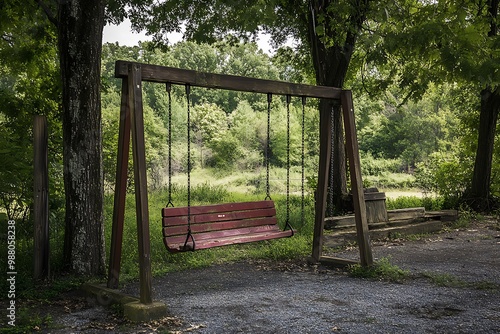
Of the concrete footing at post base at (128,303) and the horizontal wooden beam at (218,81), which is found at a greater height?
the horizontal wooden beam at (218,81)

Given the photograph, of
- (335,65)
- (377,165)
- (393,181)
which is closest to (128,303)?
(335,65)

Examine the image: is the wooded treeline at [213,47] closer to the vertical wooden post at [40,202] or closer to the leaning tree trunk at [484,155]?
the leaning tree trunk at [484,155]

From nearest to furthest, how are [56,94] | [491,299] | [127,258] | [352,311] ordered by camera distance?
[352,311] < [491,299] < [127,258] < [56,94]

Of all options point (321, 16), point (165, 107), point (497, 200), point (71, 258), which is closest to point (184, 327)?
point (71, 258)

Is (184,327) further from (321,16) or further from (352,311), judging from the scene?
(321,16)

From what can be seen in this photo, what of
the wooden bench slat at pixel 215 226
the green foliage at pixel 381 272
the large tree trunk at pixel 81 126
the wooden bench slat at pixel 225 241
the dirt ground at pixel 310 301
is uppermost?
the large tree trunk at pixel 81 126

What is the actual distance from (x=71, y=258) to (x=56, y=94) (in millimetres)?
4401

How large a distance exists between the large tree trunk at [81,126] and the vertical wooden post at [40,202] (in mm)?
250

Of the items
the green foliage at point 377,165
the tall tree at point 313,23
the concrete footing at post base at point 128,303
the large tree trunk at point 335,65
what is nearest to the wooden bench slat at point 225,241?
the concrete footing at post base at point 128,303

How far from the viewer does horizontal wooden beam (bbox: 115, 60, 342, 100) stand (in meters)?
5.74

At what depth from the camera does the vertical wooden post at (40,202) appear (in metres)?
6.70

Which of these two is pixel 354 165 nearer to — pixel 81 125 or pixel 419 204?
Result: pixel 81 125

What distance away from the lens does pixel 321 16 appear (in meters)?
10.6

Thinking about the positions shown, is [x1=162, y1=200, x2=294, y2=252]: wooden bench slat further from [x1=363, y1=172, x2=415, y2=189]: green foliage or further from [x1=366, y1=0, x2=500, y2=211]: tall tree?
[x1=363, y1=172, x2=415, y2=189]: green foliage
